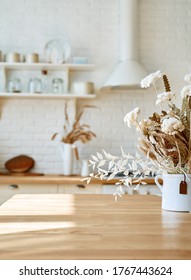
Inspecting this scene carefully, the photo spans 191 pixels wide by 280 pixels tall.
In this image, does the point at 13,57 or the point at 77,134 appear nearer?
the point at 77,134

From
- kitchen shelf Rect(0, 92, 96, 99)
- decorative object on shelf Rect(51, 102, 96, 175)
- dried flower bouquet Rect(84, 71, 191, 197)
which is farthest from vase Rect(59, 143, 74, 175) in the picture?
dried flower bouquet Rect(84, 71, 191, 197)

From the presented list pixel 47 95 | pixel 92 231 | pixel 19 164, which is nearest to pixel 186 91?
pixel 92 231

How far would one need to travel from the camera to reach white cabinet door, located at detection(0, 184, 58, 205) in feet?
11.2

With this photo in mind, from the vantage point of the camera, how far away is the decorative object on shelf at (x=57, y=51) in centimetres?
410

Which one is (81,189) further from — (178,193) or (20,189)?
(178,193)

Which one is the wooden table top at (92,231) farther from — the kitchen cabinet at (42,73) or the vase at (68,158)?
the kitchen cabinet at (42,73)

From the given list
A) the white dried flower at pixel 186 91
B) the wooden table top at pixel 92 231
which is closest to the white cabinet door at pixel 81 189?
the wooden table top at pixel 92 231

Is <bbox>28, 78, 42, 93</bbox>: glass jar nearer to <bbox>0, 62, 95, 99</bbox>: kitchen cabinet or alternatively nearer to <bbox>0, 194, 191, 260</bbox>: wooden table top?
<bbox>0, 62, 95, 99</bbox>: kitchen cabinet

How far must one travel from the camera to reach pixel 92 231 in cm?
114

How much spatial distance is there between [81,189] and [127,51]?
1595 millimetres

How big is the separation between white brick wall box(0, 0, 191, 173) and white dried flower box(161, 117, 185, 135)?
273 centimetres

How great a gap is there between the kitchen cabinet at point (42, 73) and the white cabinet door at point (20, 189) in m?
1.00
